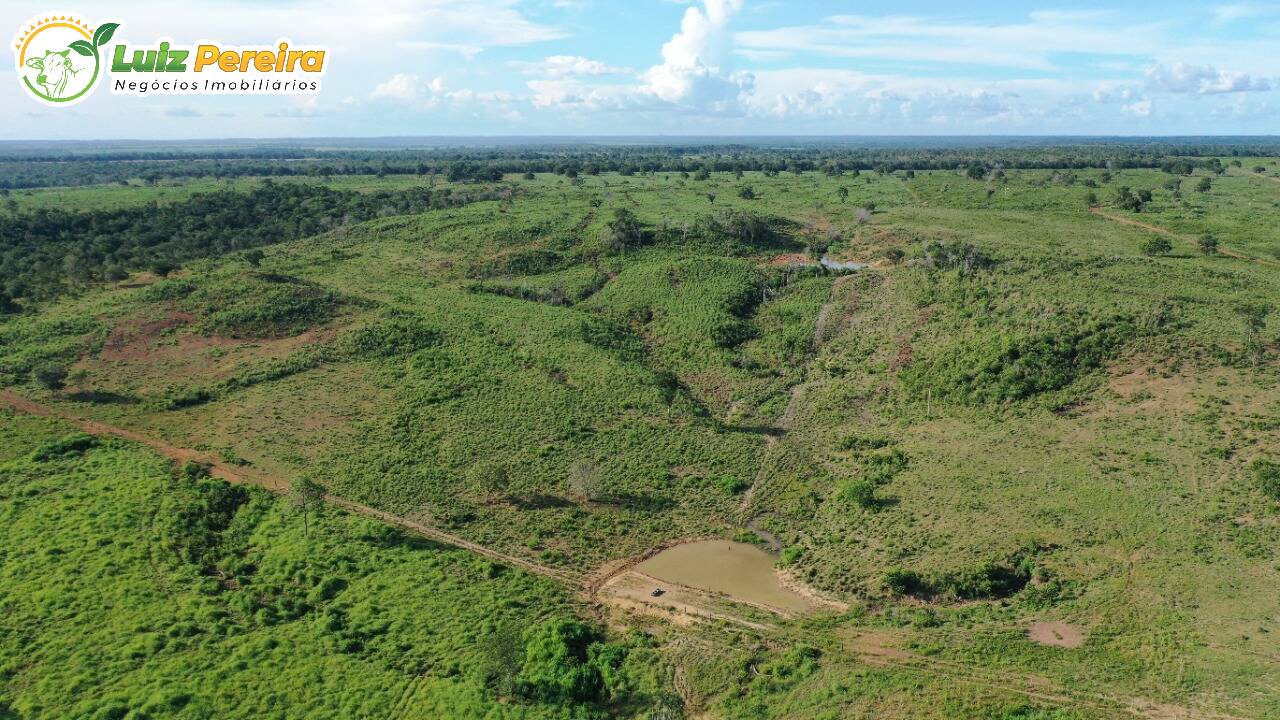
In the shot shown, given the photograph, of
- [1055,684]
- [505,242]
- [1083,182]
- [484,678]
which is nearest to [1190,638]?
[1055,684]

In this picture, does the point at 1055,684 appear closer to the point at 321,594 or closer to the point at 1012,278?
the point at 321,594

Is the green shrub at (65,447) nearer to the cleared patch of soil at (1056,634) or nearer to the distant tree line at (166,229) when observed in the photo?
the distant tree line at (166,229)

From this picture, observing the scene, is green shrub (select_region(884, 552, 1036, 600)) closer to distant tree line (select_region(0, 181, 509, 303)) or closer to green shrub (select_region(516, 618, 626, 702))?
green shrub (select_region(516, 618, 626, 702))

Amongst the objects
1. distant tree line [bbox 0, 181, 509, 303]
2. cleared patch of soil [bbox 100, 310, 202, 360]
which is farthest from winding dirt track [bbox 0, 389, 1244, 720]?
distant tree line [bbox 0, 181, 509, 303]

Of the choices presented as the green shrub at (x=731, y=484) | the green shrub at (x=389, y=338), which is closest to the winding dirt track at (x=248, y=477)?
the green shrub at (x=731, y=484)

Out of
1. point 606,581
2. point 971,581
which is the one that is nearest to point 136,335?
point 606,581
